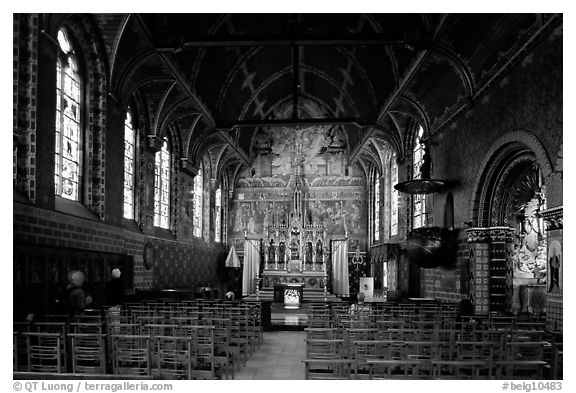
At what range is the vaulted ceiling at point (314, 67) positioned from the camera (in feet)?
51.3

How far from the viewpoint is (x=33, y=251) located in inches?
480

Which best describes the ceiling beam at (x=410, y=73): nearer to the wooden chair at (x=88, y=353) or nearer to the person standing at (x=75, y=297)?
the person standing at (x=75, y=297)

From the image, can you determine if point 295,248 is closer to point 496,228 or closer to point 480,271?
point 480,271

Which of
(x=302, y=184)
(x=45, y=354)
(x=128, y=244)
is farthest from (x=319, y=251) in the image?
(x=45, y=354)

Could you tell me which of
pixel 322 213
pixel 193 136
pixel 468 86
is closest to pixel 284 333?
pixel 468 86

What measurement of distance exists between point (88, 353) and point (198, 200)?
21.4m

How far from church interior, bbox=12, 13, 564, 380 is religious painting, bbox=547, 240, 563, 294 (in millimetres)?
55

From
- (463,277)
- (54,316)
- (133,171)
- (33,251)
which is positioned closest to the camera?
(54,316)

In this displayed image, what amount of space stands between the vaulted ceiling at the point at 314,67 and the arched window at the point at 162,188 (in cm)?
144

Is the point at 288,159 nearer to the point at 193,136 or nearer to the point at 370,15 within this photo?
the point at 193,136

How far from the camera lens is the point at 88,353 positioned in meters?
8.61

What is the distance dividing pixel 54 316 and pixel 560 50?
10936mm

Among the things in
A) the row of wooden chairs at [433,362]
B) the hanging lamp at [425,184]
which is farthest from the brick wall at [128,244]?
the hanging lamp at [425,184]

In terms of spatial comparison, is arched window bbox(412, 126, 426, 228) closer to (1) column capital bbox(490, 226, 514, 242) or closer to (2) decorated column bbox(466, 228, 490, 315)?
(2) decorated column bbox(466, 228, 490, 315)
